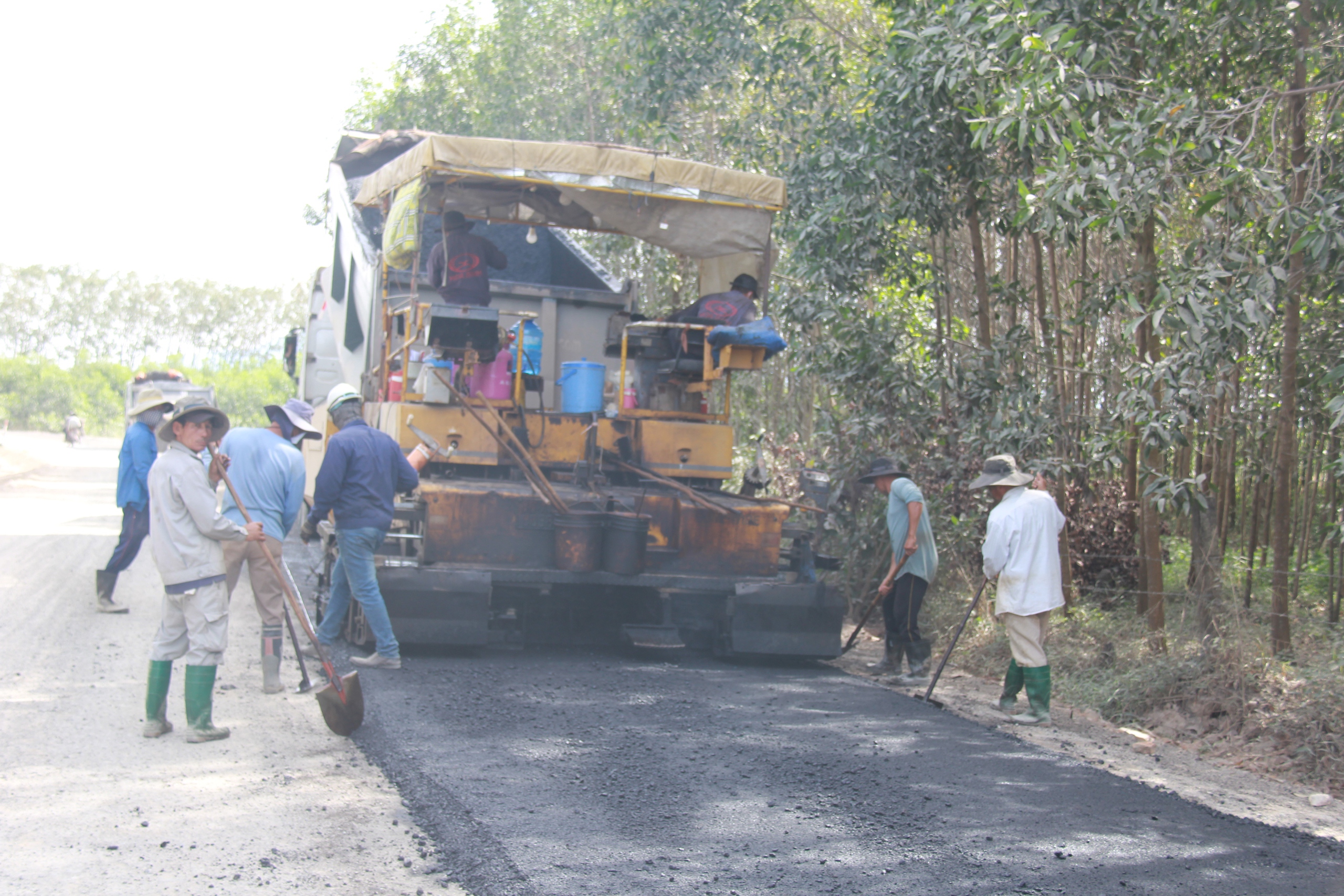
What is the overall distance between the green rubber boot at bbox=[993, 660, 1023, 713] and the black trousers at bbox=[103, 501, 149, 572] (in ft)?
19.4

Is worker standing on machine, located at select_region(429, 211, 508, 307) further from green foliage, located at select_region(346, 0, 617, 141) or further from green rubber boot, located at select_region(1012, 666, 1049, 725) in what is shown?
green foliage, located at select_region(346, 0, 617, 141)

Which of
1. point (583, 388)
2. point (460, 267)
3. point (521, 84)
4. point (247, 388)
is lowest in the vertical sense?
point (583, 388)

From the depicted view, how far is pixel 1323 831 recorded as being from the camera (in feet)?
14.8

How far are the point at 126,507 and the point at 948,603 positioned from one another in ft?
20.1

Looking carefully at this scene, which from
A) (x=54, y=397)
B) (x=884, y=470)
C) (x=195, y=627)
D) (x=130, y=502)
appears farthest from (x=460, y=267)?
(x=54, y=397)

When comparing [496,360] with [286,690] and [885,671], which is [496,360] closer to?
[286,690]

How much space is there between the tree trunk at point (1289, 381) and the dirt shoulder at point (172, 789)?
5137mm

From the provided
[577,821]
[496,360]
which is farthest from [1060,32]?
[577,821]

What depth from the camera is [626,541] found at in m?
6.84

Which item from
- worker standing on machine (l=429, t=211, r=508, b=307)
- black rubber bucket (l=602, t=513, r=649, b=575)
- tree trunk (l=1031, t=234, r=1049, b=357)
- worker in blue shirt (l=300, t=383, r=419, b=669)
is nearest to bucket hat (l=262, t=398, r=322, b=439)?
worker in blue shirt (l=300, t=383, r=419, b=669)

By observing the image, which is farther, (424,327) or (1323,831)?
(424,327)

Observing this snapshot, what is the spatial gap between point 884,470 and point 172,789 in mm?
4663

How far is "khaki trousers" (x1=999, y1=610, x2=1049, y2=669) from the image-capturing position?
6.23 meters

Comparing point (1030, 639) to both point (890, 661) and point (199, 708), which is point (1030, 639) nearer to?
point (890, 661)
